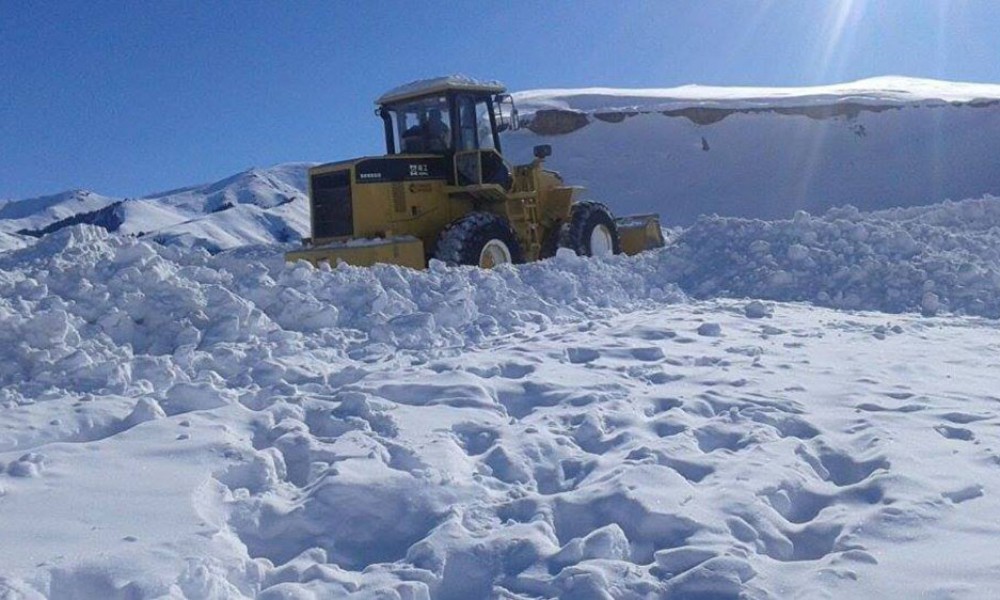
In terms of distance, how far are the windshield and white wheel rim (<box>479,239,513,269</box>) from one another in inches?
60.1

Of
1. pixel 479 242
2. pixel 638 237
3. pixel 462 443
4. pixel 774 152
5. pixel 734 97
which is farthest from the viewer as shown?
pixel 734 97

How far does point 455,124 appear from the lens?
37.6 feet

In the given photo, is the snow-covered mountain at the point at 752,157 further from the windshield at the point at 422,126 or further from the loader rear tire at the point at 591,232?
the windshield at the point at 422,126

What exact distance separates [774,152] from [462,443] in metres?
32.8

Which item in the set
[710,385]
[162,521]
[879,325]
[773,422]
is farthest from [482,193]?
[162,521]

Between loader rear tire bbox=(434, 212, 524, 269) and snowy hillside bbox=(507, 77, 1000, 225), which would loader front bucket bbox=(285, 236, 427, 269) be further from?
snowy hillside bbox=(507, 77, 1000, 225)

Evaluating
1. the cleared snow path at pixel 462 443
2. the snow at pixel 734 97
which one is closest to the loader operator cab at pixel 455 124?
the cleared snow path at pixel 462 443

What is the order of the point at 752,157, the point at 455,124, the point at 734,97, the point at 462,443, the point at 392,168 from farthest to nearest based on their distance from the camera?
the point at 734,97, the point at 752,157, the point at 455,124, the point at 392,168, the point at 462,443

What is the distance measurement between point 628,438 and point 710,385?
1.21 meters

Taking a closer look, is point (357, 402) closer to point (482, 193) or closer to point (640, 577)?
point (640, 577)

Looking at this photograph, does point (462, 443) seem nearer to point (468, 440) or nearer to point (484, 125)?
point (468, 440)

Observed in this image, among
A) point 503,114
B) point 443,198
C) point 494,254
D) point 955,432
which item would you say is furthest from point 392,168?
point 955,432

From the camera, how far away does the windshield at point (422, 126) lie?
11.6 m

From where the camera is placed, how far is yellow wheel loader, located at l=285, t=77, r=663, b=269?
414 inches
